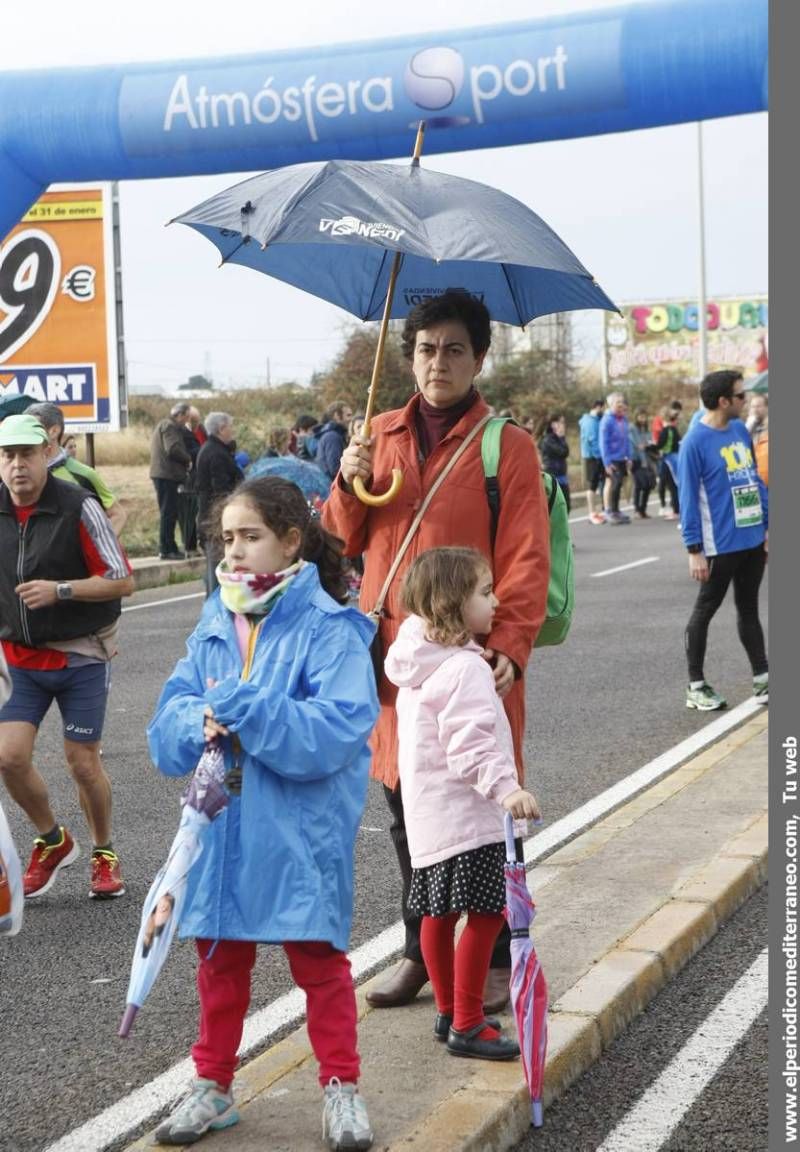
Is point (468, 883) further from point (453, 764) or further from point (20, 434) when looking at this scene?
point (20, 434)

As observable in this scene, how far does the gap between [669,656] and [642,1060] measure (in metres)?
7.48

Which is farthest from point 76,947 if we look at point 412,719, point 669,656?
point 669,656

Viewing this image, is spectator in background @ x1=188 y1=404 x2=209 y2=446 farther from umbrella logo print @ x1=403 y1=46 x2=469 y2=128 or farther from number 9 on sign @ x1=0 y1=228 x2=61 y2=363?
umbrella logo print @ x1=403 y1=46 x2=469 y2=128

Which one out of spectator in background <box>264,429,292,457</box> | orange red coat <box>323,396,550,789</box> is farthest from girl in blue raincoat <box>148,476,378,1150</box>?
spectator in background <box>264,429,292,457</box>

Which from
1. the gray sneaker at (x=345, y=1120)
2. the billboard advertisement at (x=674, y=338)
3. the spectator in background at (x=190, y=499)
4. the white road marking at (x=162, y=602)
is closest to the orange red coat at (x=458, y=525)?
the gray sneaker at (x=345, y=1120)

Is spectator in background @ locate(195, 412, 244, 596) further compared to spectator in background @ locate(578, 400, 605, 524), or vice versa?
spectator in background @ locate(578, 400, 605, 524)

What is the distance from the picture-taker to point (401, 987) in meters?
4.41

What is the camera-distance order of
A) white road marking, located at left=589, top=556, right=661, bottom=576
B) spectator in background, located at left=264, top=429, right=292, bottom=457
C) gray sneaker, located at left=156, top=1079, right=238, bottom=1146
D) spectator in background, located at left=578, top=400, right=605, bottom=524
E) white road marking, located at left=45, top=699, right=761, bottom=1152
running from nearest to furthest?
gray sneaker, located at left=156, top=1079, right=238, bottom=1146, white road marking, located at left=45, top=699, right=761, bottom=1152, spectator in background, located at left=264, top=429, right=292, bottom=457, white road marking, located at left=589, top=556, right=661, bottom=576, spectator in background, located at left=578, top=400, right=605, bottom=524

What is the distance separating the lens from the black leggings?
9383mm

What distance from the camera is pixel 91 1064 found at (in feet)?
14.1

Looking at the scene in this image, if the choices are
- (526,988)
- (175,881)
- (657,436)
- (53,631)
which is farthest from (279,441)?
(657,436)

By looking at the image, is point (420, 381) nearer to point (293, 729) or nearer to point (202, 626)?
point (202, 626)

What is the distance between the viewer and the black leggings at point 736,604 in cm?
938

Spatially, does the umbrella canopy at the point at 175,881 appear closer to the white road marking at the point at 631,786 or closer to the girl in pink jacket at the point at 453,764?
the girl in pink jacket at the point at 453,764
